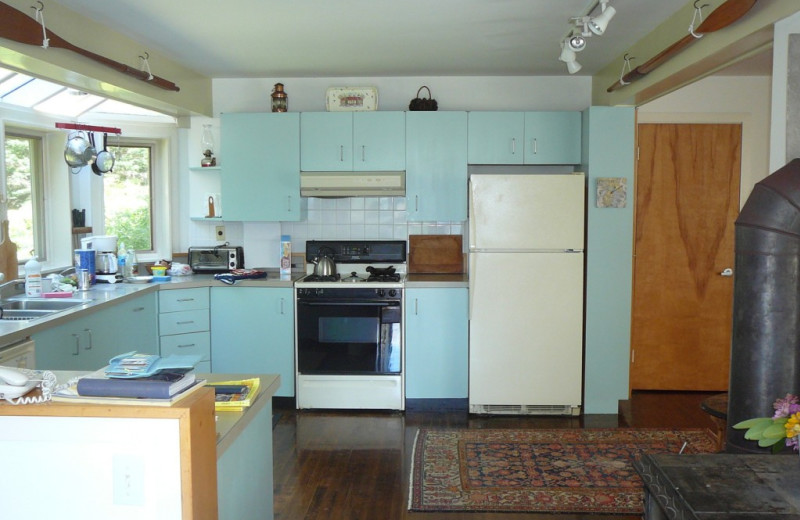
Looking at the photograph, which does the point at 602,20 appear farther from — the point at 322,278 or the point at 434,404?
the point at 434,404

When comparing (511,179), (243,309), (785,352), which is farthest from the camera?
(243,309)

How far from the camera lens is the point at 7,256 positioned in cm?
391

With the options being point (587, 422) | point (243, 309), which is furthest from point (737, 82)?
point (243, 309)

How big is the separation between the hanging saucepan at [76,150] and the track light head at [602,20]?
10.6 feet

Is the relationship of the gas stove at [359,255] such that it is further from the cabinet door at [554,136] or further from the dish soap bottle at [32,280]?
the dish soap bottle at [32,280]

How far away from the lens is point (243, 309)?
4.74 meters

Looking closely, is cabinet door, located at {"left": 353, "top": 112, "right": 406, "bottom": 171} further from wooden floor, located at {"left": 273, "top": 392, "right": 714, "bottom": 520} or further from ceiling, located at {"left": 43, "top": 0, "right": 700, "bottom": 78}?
wooden floor, located at {"left": 273, "top": 392, "right": 714, "bottom": 520}

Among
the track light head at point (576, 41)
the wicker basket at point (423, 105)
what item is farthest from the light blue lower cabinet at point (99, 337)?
the track light head at point (576, 41)

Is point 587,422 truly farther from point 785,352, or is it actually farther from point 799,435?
point 799,435

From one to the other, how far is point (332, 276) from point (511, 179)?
145 centimetres

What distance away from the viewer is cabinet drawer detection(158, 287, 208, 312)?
4574 millimetres

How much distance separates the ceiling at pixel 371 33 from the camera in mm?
3391

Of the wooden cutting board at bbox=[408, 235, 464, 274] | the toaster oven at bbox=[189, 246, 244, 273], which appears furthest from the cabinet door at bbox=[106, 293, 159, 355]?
the wooden cutting board at bbox=[408, 235, 464, 274]

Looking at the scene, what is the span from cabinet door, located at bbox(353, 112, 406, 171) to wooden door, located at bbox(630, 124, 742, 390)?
1.84 m
